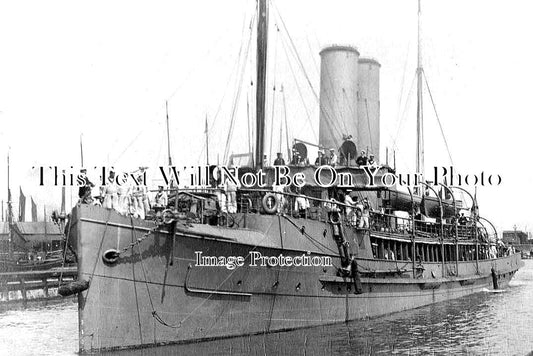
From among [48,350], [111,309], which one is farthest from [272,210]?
[48,350]

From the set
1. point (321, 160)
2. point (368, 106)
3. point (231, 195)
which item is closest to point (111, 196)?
point (231, 195)

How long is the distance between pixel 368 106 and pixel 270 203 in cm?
1180

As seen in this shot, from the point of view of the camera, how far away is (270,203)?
42.4 ft

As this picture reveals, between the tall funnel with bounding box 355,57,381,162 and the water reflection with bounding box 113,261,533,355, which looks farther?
the tall funnel with bounding box 355,57,381,162

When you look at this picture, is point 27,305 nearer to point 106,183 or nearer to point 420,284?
point 106,183

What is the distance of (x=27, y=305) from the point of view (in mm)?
21438

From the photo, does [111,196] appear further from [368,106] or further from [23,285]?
[368,106]

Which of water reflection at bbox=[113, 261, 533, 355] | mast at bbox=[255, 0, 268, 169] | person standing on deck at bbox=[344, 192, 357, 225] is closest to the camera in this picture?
water reflection at bbox=[113, 261, 533, 355]

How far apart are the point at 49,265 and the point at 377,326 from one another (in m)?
18.1

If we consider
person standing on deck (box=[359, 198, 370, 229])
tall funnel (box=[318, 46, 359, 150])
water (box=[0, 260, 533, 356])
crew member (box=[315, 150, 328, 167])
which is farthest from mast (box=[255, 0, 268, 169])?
tall funnel (box=[318, 46, 359, 150])

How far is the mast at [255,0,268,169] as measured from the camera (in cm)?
1466

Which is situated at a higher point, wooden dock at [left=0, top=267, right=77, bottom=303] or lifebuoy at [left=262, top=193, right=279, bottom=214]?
lifebuoy at [left=262, top=193, right=279, bottom=214]

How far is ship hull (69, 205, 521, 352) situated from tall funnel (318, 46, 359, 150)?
7249 millimetres

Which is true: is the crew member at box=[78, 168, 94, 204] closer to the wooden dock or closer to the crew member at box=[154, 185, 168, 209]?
the crew member at box=[154, 185, 168, 209]
